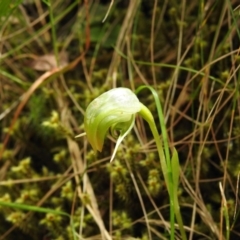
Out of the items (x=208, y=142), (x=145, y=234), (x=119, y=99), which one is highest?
(x=119, y=99)

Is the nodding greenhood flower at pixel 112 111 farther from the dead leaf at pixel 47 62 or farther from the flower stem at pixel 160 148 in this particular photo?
the dead leaf at pixel 47 62

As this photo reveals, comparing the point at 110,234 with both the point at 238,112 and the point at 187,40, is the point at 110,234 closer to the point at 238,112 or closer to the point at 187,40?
the point at 238,112

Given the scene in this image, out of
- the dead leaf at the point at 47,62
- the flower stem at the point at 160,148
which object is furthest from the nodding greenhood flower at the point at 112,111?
the dead leaf at the point at 47,62

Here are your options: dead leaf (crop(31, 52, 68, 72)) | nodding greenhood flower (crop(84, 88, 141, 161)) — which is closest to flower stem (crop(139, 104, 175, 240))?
nodding greenhood flower (crop(84, 88, 141, 161))

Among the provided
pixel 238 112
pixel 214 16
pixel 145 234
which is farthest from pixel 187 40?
pixel 145 234

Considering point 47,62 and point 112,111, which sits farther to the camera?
point 47,62

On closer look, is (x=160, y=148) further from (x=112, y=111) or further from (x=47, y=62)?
(x=47, y=62)

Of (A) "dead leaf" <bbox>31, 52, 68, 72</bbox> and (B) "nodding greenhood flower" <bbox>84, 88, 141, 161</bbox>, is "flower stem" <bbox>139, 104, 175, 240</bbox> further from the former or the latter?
(A) "dead leaf" <bbox>31, 52, 68, 72</bbox>

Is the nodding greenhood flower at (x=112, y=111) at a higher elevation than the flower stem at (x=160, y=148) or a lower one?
higher

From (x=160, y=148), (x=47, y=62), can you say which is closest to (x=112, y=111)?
(x=160, y=148)

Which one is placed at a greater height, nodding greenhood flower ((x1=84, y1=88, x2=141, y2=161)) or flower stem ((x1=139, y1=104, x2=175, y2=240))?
nodding greenhood flower ((x1=84, y1=88, x2=141, y2=161))

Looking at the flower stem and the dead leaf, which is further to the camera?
the dead leaf
